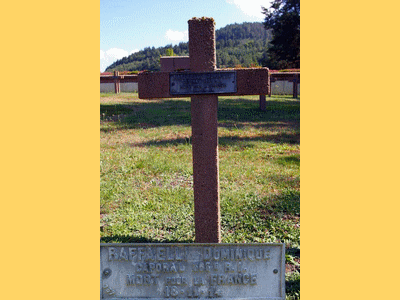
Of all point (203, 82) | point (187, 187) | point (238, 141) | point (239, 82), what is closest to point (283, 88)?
point (238, 141)

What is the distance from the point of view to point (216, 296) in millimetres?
2717

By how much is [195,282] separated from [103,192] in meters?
2.51

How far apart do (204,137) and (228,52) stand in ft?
192

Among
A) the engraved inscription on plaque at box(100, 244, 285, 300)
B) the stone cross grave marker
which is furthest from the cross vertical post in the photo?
the engraved inscription on plaque at box(100, 244, 285, 300)

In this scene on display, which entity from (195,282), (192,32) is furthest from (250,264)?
(192,32)

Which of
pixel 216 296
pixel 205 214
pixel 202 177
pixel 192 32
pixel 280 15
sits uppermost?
pixel 280 15

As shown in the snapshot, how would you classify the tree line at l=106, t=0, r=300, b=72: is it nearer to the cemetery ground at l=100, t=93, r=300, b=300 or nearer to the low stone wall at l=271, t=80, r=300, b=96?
the low stone wall at l=271, t=80, r=300, b=96

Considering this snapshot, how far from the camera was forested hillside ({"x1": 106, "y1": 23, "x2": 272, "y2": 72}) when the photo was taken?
49188mm

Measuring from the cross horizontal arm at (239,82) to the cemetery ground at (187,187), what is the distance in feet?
5.19

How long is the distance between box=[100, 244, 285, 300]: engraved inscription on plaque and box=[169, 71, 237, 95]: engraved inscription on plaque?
1354mm

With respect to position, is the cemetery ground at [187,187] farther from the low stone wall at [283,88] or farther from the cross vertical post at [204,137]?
the low stone wall at [283,88]

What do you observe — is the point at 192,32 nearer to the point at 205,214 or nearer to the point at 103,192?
the point at 205,214

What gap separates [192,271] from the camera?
108 inches

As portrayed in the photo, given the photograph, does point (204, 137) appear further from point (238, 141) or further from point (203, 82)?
point (238, 141)
